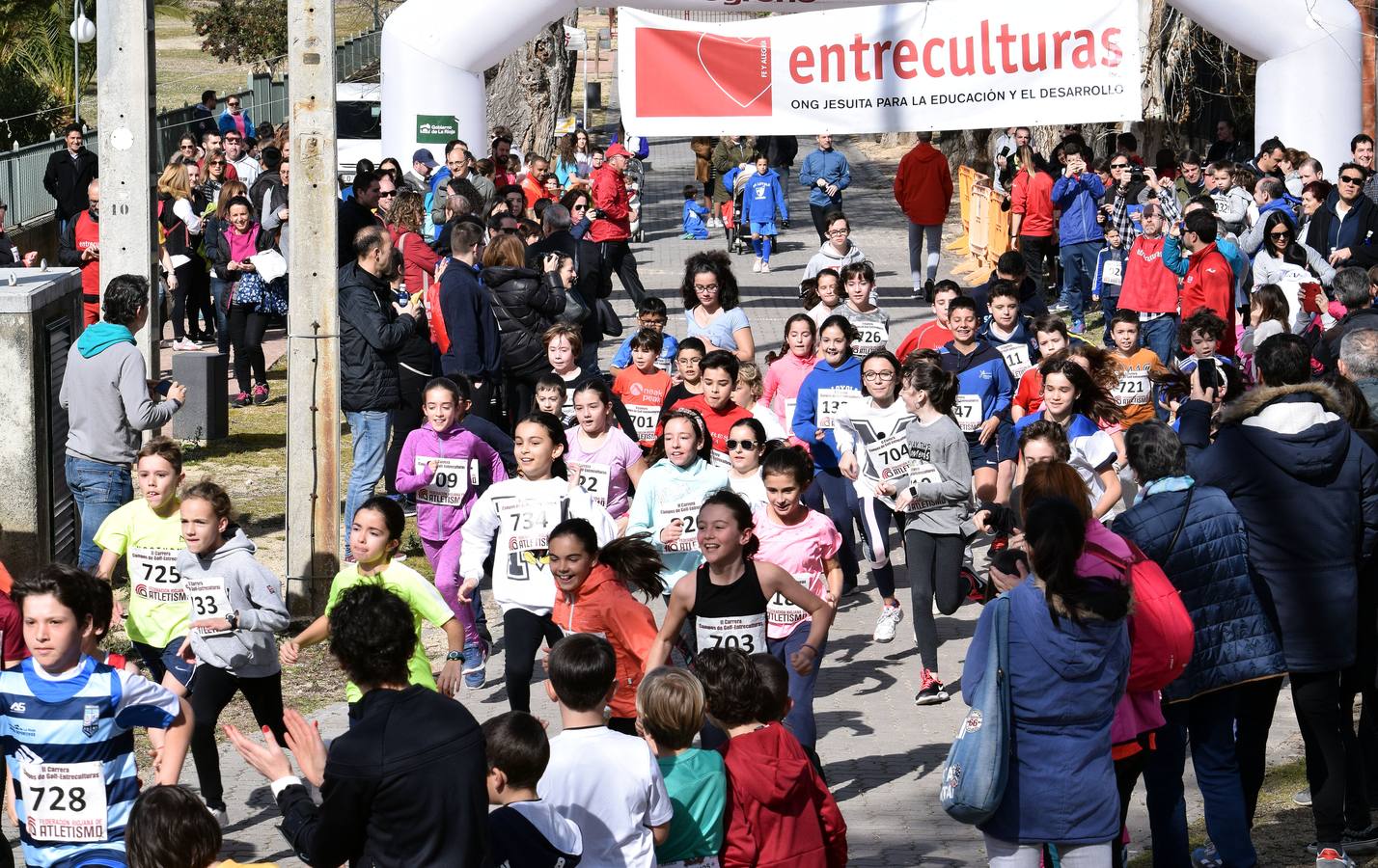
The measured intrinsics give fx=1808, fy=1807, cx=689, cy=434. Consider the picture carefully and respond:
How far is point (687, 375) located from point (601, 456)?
1151 mm

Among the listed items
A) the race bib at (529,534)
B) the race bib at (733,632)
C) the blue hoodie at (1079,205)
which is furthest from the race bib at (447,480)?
the blue hoodie at (1079,205)

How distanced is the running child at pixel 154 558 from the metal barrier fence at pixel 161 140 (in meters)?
3.64

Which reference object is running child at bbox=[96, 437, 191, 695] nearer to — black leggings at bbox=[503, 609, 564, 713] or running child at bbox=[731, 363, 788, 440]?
black leggings at bbox=[503, 609, 564, 713]

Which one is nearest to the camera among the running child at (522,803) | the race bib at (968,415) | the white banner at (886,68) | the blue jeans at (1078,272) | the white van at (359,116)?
the running child at (522,803)

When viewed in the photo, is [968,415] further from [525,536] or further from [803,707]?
[803,707]

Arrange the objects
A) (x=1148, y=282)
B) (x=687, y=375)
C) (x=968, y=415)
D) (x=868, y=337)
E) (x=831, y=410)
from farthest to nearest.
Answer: (x=1148, y=282)
(x=868, y=337)
(x=968, y=415)
(x=831, y=410)
(x=687, y=375)

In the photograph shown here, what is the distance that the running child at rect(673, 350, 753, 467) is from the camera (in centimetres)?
952

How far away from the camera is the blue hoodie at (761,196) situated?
24.8 metres

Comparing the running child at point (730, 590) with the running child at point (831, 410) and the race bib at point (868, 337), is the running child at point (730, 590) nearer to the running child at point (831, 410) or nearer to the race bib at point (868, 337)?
the running child at point (831, 410)

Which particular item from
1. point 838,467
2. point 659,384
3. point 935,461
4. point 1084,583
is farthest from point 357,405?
point 1084,583

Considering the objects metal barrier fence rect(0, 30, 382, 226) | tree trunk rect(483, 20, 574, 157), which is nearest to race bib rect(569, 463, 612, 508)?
metal barrier fence rect(0, 30, 382, 226)

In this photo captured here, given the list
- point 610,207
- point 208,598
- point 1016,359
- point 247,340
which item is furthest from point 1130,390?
point 610,207

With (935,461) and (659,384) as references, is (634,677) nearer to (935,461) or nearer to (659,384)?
(935,461)

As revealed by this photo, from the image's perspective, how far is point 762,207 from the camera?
2502cm
